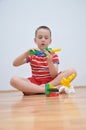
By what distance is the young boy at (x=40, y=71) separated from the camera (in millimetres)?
1436

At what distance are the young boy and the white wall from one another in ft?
1.85

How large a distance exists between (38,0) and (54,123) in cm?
180

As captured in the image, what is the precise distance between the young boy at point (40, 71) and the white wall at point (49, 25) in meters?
0.56

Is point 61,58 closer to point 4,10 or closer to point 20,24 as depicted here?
point 20,24

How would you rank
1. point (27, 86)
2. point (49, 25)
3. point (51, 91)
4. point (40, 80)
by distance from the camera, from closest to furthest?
point (51, 91)
point (27, 86)
point (40, 80)
point (49, 25)

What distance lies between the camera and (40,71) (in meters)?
1.57

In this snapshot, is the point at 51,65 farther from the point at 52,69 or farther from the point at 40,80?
the point at 40,80

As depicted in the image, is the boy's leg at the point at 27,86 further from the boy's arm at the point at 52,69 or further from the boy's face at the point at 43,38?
the boy's face at the point at 43,38

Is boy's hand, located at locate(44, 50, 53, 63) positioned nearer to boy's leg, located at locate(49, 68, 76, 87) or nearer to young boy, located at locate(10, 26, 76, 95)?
young boy, located at locate(10, 26, 76, 95)

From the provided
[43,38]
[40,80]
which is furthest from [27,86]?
[43,38]

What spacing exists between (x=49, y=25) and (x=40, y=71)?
2.38 feet

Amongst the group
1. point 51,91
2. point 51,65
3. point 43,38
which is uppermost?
point 43,38

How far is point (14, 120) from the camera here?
589 mm

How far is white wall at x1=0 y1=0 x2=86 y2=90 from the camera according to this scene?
2.15 meters
